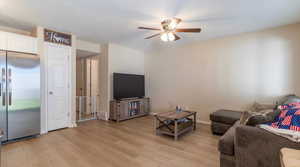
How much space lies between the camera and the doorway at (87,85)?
514 centimetres

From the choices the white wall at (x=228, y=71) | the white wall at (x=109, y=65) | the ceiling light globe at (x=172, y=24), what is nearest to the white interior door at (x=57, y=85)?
the white wall at (x=109, y=65)

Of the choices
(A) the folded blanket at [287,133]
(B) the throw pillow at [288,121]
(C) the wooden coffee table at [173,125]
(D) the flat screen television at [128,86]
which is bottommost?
(C) the wooden coffee table at [173,125]

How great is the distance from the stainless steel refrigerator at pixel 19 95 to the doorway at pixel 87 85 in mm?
2100

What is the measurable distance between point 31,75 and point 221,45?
15.2 feet

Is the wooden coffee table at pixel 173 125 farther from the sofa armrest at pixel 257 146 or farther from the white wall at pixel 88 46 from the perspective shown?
the white wall at pixel 88 46

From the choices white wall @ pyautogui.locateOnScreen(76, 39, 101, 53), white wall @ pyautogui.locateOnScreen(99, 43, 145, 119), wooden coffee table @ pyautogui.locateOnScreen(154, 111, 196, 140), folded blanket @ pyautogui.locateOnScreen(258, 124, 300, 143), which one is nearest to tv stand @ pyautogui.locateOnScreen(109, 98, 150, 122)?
white wall @ pyautogui.locateOnScreen(99, 43, 145, 119)

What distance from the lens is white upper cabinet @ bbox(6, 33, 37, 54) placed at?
A: 279cm

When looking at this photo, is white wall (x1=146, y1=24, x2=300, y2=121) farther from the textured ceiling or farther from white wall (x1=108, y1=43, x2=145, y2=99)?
white wall (x1=108, y1=43, x2=145, y2=99)

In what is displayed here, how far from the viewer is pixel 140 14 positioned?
8.69 ft

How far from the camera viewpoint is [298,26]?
302cm

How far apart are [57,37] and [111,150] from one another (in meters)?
Result: 2.97

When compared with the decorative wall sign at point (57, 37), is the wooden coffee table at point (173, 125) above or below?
below

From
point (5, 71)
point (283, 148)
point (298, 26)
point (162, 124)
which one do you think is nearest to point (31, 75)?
point (5, 71)

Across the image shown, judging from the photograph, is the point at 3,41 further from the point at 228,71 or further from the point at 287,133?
the point at 228,71
